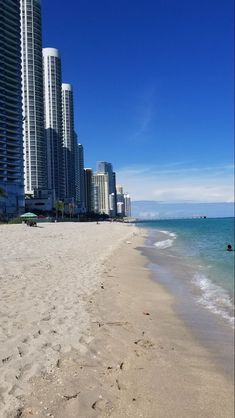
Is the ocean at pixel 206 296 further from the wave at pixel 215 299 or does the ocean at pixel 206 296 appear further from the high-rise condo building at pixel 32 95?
the high-rise condo building at pixel 32 95

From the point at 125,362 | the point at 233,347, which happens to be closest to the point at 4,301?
the point at 125,362

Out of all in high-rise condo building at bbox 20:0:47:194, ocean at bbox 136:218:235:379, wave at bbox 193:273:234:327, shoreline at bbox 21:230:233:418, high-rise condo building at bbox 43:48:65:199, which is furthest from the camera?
high-rise condo building at bbox 43:48:65:199

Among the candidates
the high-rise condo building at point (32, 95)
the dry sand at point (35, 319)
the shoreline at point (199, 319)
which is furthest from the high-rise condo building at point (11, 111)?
the dry sand at point (35, 319)

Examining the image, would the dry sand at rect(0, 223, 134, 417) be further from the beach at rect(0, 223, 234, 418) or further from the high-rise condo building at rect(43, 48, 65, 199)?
the high-rise condo building at rect(43, 48, 65, 199)

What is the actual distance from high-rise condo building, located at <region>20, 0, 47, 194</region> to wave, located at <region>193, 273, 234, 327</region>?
159 metres

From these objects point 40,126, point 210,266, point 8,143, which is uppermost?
point 40,126

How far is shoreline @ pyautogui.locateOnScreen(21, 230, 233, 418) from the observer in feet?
17.3

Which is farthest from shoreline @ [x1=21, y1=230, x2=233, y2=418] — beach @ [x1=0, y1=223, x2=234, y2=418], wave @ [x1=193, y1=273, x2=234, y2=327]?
wave @ [x1=193, y1=273, x2=234, y2=327]

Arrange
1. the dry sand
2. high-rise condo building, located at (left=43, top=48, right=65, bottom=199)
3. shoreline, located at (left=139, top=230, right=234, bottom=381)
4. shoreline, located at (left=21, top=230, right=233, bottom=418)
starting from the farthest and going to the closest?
high-rise condo building, located at (left=43, top=48, right=65, bottom=199) < shoreline, located at (left=139, top=230, right=234, bottom=381) < the dry sand < shoreline, located at (left=21, top=230, right=233, bottom=418)

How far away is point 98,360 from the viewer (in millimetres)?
6781

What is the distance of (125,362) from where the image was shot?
278 inches

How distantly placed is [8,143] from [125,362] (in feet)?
417

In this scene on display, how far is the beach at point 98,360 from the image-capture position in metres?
5.30

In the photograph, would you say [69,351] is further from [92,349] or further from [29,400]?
[29,400]
